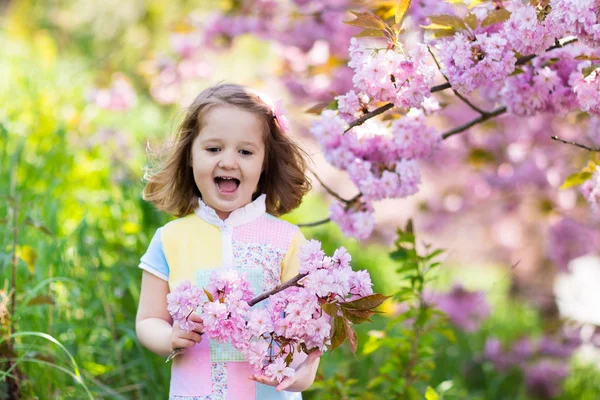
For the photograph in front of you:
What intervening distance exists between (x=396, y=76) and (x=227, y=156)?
44cm

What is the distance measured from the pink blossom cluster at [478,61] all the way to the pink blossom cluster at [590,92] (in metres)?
0.17

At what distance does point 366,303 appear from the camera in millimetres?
1511

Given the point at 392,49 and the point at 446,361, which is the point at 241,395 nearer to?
the point at 392,49

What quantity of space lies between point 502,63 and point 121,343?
5.46 feet

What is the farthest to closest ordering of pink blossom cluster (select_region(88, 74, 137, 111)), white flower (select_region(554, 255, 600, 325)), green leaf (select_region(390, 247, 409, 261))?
1. pink blossom cluster (select_region(88, 74, 137, 111))
2. white flower (select_region(554, 255, 600, 325))
3. green leaf (select_region(390, 247, 409, 261))

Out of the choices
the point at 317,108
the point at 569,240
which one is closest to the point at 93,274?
the point at 317,108

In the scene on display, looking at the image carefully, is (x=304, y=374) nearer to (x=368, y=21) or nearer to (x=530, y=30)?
(x=368, y=21)

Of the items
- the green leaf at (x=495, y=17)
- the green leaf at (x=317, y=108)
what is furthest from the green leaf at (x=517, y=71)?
the green leaf at (x=317, y=108)

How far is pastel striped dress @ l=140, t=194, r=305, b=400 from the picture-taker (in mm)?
1729

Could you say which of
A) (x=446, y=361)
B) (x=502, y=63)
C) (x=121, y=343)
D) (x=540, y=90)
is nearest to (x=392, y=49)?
(x=502, y=63)

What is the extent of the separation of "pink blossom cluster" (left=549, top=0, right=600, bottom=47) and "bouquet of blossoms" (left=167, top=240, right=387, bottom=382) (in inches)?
27.9

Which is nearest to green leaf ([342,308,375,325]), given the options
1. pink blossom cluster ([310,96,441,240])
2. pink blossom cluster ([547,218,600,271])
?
pink blossom cluster ([310,96,441,240])

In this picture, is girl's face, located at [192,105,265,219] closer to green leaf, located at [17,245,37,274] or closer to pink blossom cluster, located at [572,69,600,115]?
pink blossom cluster, located at [572,69,600,115]

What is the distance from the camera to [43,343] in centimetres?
261
